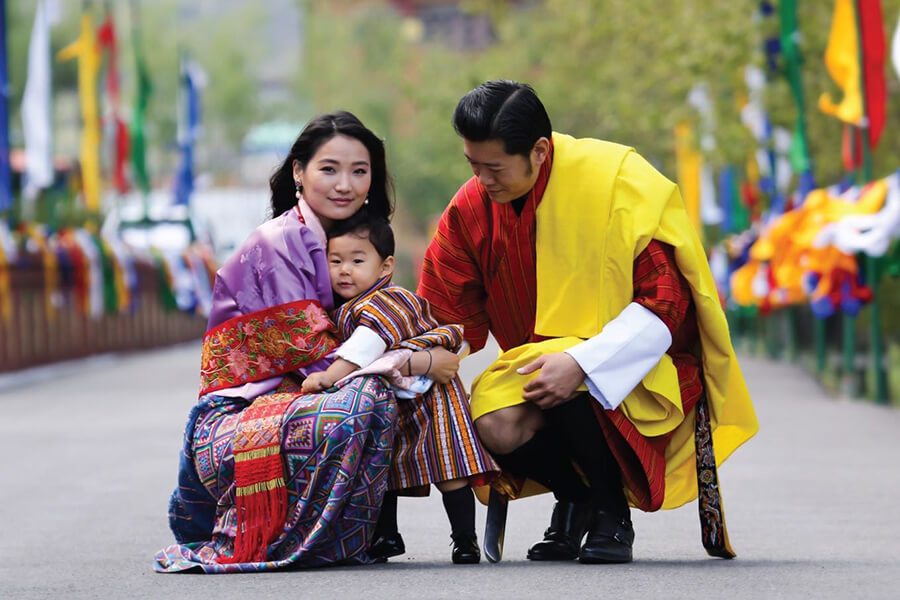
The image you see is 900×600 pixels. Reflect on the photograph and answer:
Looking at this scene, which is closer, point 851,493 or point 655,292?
point 655,292

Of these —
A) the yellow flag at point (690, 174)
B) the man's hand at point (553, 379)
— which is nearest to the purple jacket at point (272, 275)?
the man's hand at point (553, 379)

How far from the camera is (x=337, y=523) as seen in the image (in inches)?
220

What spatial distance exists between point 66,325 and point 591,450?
18.8 meters

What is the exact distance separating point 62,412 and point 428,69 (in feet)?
101

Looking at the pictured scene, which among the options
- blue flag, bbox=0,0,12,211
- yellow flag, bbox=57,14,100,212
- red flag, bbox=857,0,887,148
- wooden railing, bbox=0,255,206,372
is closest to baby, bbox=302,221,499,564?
red flag, bbox=857,0,887,148

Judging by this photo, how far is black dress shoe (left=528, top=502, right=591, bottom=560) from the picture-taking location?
5.95 metres

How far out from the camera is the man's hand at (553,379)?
5.61 metres

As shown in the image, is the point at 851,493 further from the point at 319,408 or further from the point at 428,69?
the point at 428,69

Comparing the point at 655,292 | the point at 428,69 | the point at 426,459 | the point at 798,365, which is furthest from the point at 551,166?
the point at 428,69

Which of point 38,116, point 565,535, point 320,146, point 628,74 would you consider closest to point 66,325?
point 38,116

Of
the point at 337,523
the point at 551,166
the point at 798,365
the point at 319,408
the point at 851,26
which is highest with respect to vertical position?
the point at 851,26

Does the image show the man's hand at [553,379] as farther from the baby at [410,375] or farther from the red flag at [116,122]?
the red flag at [116,122]

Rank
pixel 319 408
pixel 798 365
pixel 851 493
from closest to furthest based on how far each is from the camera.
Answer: pixel 319 408, pixel 851 493, pixel 798 365

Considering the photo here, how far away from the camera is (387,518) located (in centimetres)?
593
